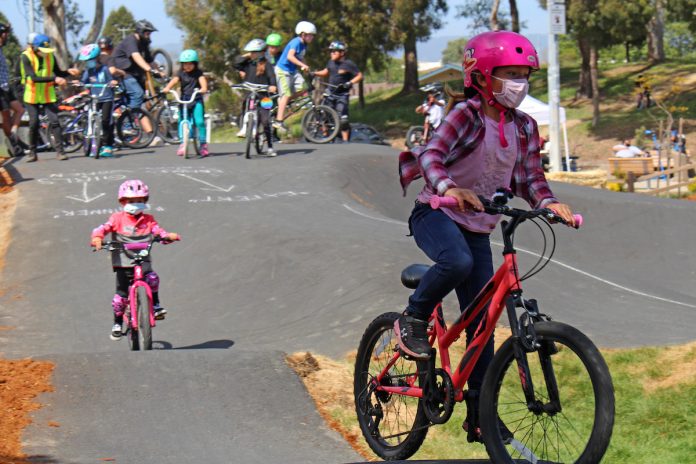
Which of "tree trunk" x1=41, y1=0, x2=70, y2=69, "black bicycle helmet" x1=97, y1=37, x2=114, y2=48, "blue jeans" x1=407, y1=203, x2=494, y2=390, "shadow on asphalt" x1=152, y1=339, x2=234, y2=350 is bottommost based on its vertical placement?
"shadow on asphalt" x1=152, y1=339, x2=234, y2=350

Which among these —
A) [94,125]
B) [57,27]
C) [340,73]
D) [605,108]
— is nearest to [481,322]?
[94,125]

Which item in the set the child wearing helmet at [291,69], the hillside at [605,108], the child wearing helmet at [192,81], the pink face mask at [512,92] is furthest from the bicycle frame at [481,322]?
the hillside at [605,108]

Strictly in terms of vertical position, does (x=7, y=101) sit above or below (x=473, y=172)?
above

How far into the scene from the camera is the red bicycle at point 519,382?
3.91 metres

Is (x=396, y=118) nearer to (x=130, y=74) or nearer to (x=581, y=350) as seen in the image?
(x=130, y=74)

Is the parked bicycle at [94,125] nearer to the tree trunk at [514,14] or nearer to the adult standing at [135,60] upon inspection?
the adult standing at [135,60]

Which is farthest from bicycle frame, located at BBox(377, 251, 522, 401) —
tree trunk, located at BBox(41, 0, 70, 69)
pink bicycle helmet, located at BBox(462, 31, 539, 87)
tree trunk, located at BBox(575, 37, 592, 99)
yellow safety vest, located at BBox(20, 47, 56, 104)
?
tree trunk, located at BBox(575, 37, 592, 99)

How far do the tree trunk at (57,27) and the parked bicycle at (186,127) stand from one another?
14263mm

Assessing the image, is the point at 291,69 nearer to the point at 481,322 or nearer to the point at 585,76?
the point at 481,322

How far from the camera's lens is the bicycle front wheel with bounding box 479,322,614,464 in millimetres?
3838

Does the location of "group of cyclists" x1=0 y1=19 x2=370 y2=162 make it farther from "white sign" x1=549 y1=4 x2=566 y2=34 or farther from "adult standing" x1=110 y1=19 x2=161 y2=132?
"white sign" x1=549 y1=4 x2=566 y2=34

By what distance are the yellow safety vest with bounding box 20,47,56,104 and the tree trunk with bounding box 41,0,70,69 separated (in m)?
14.2

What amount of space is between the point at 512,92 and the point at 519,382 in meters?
1.32

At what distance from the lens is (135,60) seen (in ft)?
61.1
